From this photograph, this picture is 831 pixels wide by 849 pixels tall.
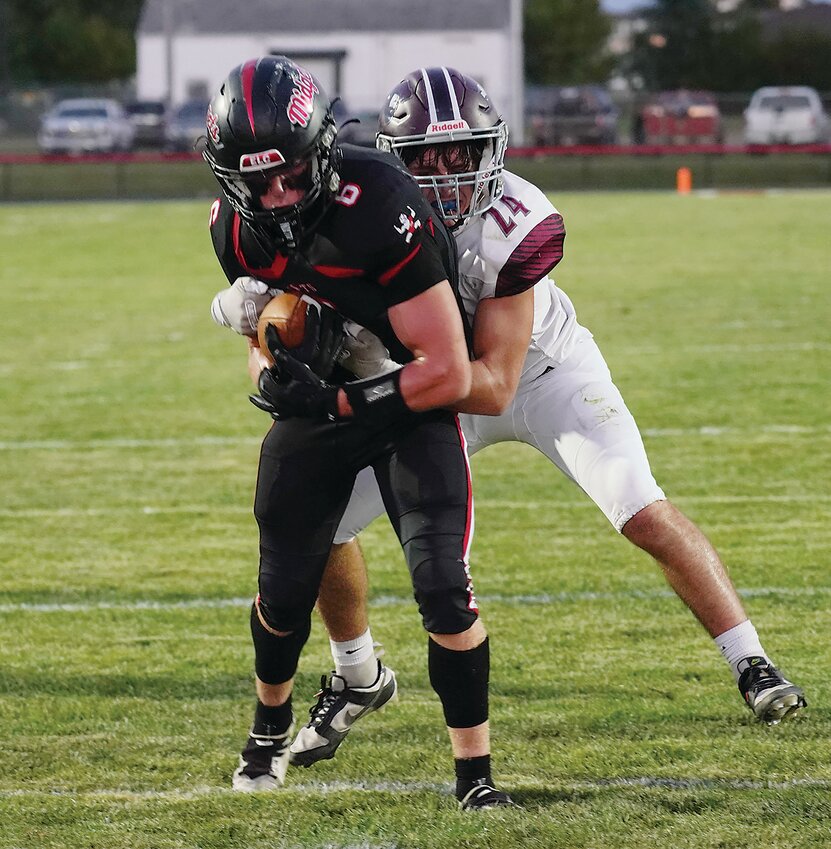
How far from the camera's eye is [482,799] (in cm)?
356

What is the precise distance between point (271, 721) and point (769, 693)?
1.23m

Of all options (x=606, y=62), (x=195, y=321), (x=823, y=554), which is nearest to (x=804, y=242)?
(x=195, y=321)

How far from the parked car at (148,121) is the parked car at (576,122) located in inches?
355

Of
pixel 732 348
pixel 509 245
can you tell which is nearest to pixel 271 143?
pixel 509 245

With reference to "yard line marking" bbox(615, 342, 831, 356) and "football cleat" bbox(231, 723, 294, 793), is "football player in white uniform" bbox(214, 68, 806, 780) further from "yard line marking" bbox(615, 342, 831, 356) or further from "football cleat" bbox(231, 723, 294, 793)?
"yard line marking" bbox(615, 342, 831, 356)

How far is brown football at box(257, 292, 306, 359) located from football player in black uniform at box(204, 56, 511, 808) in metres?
0.03

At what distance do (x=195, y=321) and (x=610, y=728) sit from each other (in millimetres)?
8573

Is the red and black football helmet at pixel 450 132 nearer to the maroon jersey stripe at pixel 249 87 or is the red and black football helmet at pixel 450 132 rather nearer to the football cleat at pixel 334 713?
the maroon jersey stripe at pixel 249 87

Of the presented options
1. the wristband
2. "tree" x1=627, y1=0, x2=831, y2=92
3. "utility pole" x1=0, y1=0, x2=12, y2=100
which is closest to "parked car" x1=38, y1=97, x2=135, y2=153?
"utility pole" x1=0, y1=0, x2=12, y2=100

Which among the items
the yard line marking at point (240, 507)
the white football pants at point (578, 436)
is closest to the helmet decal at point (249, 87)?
the white football pants at point (578, 436)

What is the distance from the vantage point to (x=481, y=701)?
360cm

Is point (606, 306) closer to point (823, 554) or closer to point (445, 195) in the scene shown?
point (823, 554)

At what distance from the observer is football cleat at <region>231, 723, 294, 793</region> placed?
3.81 metres

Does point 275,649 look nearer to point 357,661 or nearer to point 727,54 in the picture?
point 357,661
